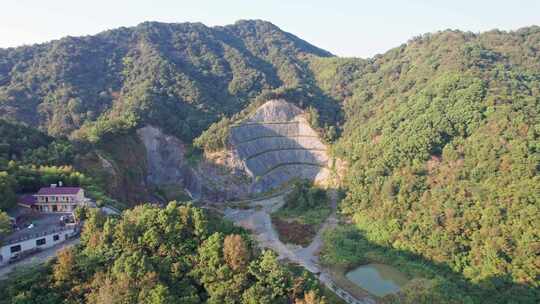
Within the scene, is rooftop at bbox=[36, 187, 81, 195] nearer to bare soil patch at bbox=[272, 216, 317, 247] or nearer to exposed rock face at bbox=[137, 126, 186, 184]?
bare soil patch at bbox=[272, 216, 317, 247]

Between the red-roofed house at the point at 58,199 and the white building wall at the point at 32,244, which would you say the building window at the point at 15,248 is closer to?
the white building wall at the point at 32,244

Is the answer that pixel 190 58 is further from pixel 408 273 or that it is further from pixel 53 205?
pixel 408 273

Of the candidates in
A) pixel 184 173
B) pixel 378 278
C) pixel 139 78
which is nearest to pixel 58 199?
pixel 184 173

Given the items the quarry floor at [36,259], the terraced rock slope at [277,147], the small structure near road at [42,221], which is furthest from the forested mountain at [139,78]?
the quarry floor at [36,259]

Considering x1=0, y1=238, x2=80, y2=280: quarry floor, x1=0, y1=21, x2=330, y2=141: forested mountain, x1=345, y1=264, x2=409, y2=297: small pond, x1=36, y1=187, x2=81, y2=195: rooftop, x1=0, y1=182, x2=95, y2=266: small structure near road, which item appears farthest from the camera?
x1=0, y1=21, x2=330, y2=141: forested mountain

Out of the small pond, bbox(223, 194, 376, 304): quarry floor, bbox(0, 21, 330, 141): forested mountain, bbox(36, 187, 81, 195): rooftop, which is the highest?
bbox(0, 21, 330, 141): forested mountain

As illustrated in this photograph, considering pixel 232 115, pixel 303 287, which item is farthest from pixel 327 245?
pixel 232 115

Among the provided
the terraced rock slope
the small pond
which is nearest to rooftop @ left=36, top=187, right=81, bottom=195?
the small pond
